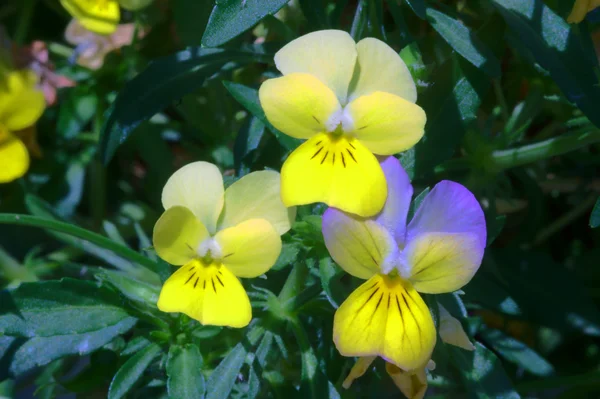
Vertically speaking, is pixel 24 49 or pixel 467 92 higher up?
pixel 467 92

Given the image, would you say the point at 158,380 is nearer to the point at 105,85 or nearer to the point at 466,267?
the point at 466,267

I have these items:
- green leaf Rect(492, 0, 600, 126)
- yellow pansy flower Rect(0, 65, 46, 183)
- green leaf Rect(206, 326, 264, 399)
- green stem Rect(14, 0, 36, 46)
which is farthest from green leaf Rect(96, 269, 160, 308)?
green stem Rect(14, 0, 36, 46)

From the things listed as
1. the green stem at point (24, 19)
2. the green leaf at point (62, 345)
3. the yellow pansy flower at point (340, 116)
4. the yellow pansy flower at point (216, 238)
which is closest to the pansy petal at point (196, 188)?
the yellow pansy flower at point (216, 238)

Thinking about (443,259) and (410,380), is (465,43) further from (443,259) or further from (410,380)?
(410,380)

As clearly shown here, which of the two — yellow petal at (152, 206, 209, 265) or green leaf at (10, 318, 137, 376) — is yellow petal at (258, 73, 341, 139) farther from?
green leaf at (10, 318, 137, 376)

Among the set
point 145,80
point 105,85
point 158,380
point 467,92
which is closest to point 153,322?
point 158,380

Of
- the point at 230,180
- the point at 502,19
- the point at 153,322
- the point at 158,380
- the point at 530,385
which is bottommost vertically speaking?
the point at 530,385
